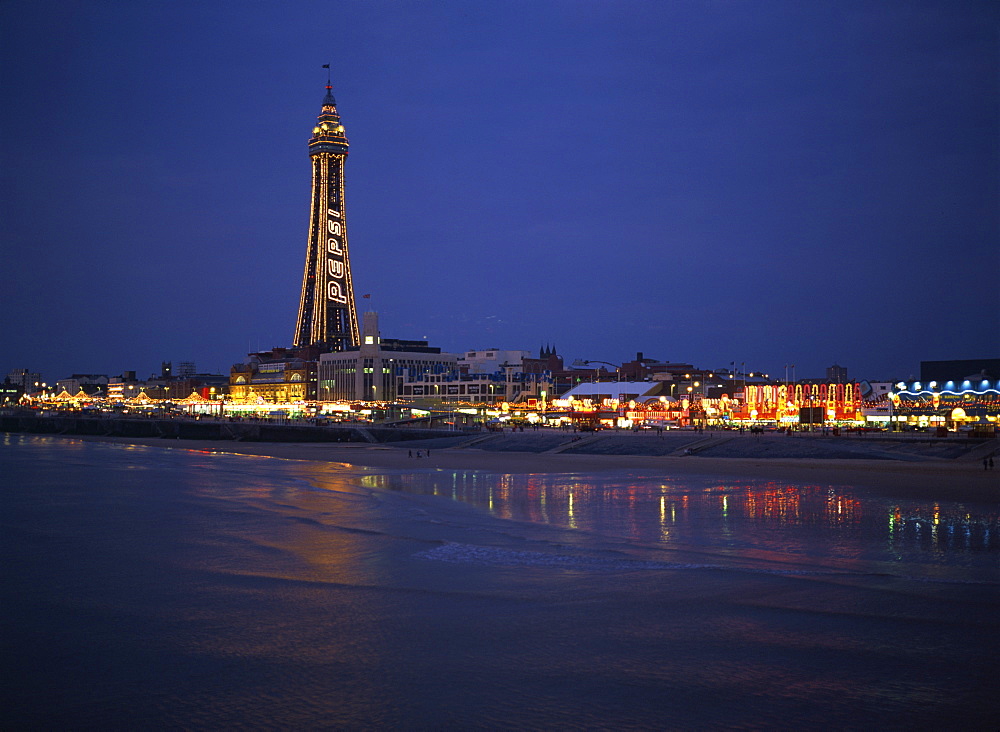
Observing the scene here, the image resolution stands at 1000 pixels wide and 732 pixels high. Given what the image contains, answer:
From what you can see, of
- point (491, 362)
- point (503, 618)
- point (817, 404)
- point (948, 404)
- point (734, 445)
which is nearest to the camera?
point (503, 618)

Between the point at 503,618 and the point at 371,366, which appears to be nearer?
the point at 503,618

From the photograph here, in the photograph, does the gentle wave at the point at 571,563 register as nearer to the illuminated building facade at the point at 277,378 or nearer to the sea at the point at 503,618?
the sea at the point at 503,618

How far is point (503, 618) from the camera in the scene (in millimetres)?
15703

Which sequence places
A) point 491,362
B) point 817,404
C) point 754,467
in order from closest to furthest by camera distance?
point 754,467
point 817,404
point 491,362

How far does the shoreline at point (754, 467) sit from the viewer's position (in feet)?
123

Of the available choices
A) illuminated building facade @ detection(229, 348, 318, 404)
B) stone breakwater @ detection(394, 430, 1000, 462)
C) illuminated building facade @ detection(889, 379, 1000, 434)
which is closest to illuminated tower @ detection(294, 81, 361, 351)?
illuminated building facade @ detection(229, 348, 318, 404)

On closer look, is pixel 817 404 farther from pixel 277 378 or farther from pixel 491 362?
pixel 277 378

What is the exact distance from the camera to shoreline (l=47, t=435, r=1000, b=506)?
37438mm

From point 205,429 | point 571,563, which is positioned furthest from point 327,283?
point 571,563

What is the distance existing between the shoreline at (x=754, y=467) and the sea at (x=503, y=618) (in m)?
6.92

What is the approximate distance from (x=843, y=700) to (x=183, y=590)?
A: 517 inches

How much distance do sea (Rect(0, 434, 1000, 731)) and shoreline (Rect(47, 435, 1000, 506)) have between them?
6918 mm

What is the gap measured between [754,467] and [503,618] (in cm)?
3769

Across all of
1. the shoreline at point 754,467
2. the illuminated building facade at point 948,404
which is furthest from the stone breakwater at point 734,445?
the illuminated building facade at point 948,404
